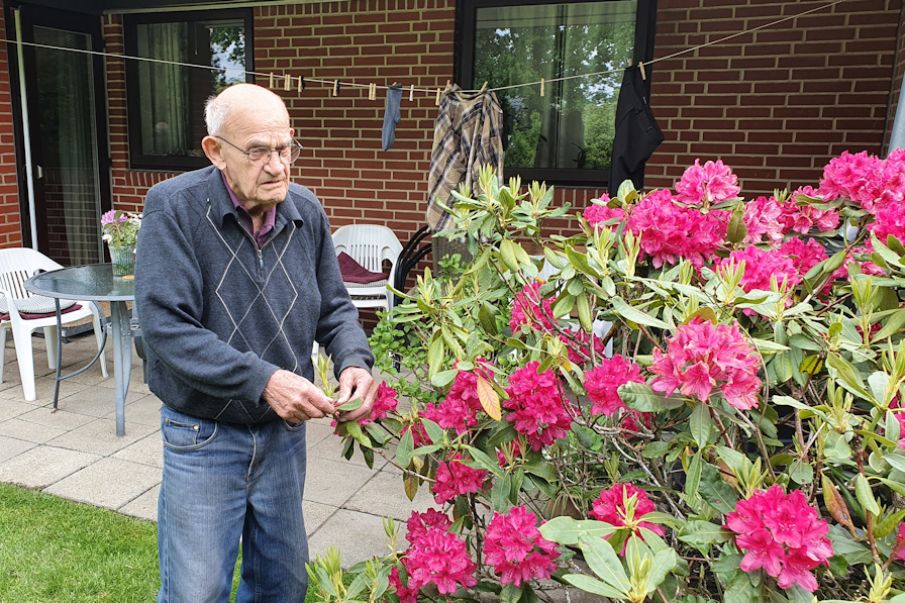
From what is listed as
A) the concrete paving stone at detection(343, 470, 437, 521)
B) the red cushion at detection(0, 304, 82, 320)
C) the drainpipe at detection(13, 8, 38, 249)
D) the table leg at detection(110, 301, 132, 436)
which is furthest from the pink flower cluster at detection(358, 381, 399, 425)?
the drainpipe at detection(13, 8, 38, 249)

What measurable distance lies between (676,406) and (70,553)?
2620 millimetres

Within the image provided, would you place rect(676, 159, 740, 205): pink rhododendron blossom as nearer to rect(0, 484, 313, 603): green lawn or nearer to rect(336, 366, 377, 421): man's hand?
rect(336, 366, 377, 421): man's hand

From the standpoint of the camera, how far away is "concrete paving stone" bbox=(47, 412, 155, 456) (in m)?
3.86

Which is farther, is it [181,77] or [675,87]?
[181,77]

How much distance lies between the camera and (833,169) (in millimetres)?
2012

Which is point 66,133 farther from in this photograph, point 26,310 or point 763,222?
point 763,222

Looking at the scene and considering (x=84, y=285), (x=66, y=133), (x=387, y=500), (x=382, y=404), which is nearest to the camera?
(x=382, y=404)

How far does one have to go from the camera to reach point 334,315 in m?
2.09

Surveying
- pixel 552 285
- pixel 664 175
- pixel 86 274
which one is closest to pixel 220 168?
pixel 552 285

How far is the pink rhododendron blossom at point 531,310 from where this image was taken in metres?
1.84

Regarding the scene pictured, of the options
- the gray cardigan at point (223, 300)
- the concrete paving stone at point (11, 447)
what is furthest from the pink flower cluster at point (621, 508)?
the concrete paving stone at point (11, 447)

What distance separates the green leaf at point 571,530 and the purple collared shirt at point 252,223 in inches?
41.4

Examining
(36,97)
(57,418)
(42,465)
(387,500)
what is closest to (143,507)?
(42,465)

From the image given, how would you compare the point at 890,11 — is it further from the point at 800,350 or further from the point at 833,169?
the point at 800,350
